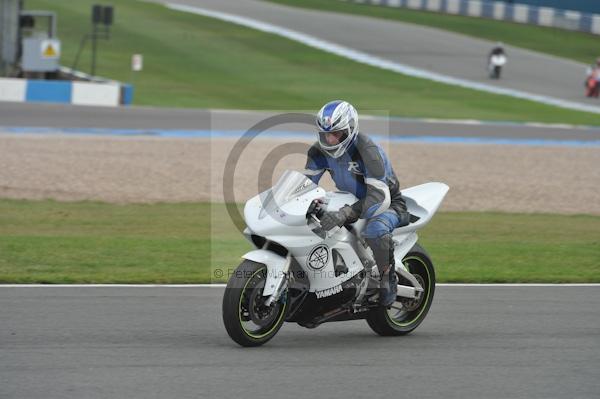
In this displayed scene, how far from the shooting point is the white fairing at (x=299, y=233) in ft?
24.8

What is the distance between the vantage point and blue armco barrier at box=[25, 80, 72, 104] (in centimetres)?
2989

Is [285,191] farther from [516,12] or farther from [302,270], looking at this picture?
[516,12]

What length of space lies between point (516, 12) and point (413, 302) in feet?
178

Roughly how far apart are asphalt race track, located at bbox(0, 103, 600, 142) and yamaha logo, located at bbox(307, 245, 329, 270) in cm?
1754

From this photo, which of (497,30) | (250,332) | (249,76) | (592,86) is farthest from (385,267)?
(497,30)

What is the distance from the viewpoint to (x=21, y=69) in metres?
33.4

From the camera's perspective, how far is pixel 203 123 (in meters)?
27.4

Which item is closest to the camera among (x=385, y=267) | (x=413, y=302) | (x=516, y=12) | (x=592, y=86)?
(x=385, y=267)

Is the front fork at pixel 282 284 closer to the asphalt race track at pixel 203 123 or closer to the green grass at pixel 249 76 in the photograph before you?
the asphalt race track at pixel 203 123

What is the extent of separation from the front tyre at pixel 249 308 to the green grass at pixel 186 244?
9.69 ft

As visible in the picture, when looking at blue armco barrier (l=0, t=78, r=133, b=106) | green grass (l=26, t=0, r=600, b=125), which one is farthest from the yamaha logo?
green grass (l=26, t=0, r=600, b=125)

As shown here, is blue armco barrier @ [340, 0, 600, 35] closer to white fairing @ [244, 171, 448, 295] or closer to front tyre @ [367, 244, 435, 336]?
front tyre @ [367, 244, 435, 336]

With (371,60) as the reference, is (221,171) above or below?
above

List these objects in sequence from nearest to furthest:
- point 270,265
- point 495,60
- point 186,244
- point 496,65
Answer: point 270,265, point 186,244, point 495,60, point 496,65
